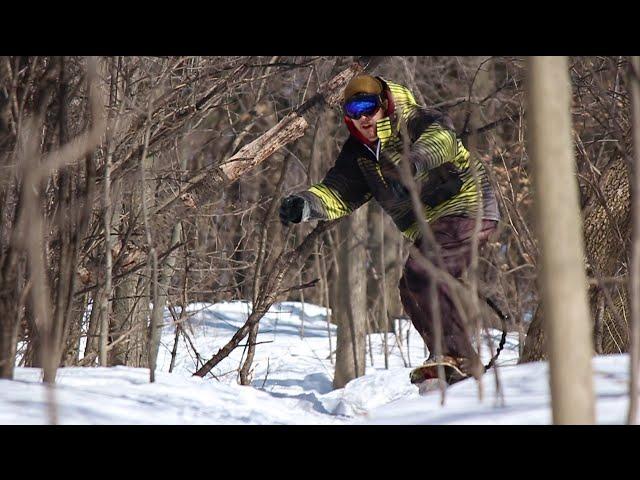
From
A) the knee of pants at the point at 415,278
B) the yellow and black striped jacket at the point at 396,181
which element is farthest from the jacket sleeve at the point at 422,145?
the knee of pants at the point at 415,278

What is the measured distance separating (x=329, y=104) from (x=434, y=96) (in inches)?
267

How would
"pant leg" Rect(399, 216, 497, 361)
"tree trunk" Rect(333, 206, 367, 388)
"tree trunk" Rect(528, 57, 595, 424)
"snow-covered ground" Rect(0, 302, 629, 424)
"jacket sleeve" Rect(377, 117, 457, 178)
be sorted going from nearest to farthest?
"tree trunk" Rect(528, 57, 595, 424) → "snow-covered ground" Rect(0, 302, 629, 424) → "jacket sleeve" Rect(377, 117, 457, 178) → "pant leg" Rect(399, 216, 497, 361) → "tree trunk" Rect(333, 206, 367, 388)

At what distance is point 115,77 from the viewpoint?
5250 millimetres

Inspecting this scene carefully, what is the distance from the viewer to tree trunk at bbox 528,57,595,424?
2035 millimetres

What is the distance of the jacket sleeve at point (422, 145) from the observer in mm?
4301

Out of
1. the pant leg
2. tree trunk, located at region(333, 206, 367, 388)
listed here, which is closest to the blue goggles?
the pant leg

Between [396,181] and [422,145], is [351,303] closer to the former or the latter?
[396,181]

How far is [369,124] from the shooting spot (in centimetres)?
472

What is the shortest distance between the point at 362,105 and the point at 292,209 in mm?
656

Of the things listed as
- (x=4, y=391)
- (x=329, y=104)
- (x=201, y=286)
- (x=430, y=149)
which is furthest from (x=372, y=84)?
(x=201, y=286)

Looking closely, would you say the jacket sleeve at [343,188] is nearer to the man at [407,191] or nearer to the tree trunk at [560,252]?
the man at [407,191]

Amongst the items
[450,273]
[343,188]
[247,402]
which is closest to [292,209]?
[343,188]

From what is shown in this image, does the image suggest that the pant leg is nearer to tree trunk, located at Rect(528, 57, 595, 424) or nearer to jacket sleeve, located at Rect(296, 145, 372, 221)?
jacket sleeve, located at Rect(296, 145, 372, 221)

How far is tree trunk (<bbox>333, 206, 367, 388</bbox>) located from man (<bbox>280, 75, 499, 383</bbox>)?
4.64m
